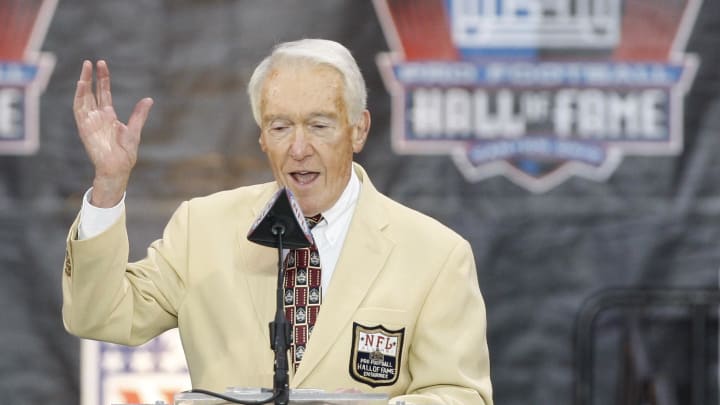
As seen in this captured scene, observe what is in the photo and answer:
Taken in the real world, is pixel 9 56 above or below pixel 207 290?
above

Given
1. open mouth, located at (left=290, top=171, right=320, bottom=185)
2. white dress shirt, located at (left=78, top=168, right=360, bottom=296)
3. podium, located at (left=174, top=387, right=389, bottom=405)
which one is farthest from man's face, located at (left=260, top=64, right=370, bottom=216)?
podium, located at (left=174, top=387, right=389, bottom=405)

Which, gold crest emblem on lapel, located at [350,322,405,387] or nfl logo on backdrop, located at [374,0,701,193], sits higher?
nfl logo on backdrop, located at [374,0,701,193]

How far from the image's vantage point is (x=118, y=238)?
3283 mm

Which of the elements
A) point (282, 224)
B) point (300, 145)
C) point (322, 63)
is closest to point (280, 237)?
point (282, 224)

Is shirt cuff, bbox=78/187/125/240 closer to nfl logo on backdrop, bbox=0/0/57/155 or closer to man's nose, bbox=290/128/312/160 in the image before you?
man's nose, bbox=290/128/312/160

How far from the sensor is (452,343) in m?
3.42

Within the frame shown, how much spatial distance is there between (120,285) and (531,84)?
2577 millimetres

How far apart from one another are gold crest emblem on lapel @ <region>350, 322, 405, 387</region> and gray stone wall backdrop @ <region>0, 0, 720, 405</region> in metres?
2.15

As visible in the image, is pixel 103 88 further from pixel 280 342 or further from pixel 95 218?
pixel 280 342

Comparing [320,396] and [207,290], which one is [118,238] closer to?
[207,290]

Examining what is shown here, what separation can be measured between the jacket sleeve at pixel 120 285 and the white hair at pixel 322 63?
0.41m

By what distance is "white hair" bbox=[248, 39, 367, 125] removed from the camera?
344 centimetres

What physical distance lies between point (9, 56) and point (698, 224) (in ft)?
8.91

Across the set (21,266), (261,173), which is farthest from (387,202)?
(21,266)
